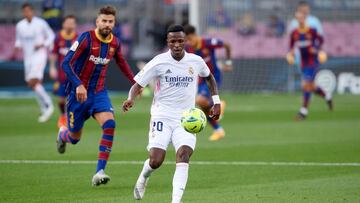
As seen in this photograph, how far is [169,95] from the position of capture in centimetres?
1058

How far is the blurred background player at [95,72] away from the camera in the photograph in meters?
12.2

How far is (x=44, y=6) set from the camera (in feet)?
111

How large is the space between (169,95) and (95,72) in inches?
92.9

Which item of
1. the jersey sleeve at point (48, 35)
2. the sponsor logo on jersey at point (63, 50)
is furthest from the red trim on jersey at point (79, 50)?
the jersey sleeve at point (48, 35)

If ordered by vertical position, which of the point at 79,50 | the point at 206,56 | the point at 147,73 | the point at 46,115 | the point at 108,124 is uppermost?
the point at 147,73

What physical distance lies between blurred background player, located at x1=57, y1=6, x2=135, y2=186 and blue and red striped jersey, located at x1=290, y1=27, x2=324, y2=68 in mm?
11608

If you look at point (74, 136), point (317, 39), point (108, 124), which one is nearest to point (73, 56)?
point (108, 124)

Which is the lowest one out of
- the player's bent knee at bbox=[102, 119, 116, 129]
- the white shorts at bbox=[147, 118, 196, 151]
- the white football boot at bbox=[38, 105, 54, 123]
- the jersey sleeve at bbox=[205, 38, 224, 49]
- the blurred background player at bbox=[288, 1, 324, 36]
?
the white football boot at bbox=[38, 105, 54, 123]

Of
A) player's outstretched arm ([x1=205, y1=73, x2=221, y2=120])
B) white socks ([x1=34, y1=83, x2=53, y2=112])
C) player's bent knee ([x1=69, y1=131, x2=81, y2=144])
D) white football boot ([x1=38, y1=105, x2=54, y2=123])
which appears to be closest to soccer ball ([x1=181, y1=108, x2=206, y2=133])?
player's outstretched arm ([x1=205, y1=73, x2=221, y2=120])

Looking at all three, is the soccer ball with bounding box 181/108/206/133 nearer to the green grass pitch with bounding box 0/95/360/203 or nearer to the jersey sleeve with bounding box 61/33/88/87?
the green grass pitch with bounding box 0/95/360/203

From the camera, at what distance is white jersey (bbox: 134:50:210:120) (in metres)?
10.5

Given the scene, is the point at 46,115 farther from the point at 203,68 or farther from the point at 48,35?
the point at 203,68

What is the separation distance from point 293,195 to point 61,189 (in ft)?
9.85

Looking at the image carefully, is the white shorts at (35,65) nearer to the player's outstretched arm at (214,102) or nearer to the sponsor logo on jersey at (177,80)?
the player's outstretched arm at (214,102)
